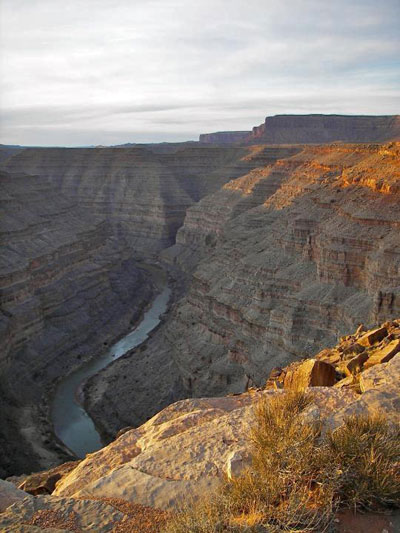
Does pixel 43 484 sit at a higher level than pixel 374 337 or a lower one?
lower

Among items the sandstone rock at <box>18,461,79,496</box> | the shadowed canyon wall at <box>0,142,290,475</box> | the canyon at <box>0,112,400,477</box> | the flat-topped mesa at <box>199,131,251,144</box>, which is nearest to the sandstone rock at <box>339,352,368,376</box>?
the sandstone rock at <box>18,461,79,496</box>

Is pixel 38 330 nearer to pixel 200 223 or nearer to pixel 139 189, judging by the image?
pixel 200 223

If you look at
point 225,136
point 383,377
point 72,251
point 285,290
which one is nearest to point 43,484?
point 383,377

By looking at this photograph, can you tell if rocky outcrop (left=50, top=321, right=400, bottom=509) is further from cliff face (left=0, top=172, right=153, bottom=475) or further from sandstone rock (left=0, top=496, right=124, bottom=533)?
cliff face (left=0, top=172, right=153, bottom=475)

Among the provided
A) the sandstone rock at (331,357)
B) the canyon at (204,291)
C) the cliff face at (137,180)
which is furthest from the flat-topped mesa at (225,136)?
the sandstone rock at (331,357)

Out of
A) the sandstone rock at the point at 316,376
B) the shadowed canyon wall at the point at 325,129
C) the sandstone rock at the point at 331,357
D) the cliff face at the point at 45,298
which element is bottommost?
the cliff face at the point at 45,298

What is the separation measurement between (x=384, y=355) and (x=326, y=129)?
420ft

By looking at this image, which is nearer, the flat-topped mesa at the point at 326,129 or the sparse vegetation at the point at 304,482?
the sparse vegetation at the point at 304,482

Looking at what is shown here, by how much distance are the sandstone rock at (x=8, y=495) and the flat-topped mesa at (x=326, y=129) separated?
121m

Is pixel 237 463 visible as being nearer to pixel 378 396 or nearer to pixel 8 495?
pixel 378 396

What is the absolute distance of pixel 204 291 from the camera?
147ft

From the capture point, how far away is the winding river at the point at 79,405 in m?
30.6

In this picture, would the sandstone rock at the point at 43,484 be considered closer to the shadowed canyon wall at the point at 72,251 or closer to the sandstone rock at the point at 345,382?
the sandstone rock at the point at 345,382

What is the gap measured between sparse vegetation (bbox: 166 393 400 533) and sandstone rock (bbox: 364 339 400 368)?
4549 mm
